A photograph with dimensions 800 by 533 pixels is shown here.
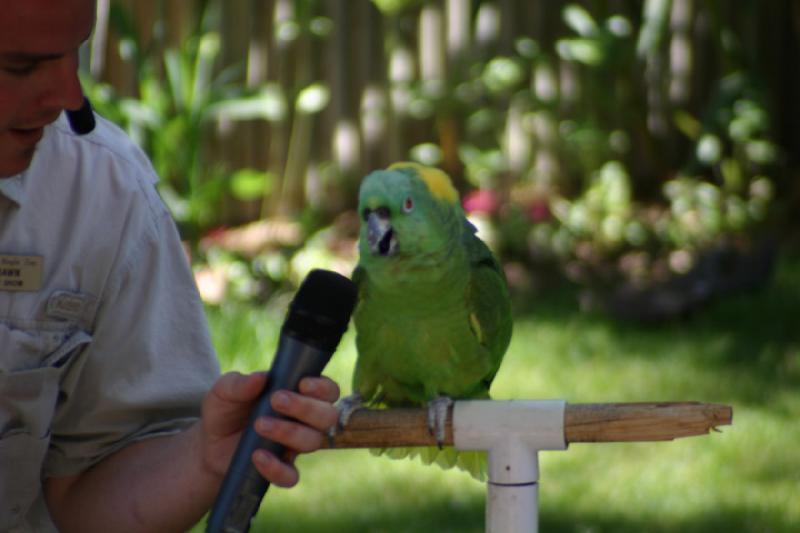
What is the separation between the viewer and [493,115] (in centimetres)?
555

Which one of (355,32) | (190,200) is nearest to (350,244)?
(190,200)

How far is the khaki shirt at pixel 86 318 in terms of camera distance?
5.31 ft

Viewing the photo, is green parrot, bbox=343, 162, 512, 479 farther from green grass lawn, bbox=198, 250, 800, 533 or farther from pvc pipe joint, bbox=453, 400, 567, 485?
green grass lawn, bbox=198, 250, 800, 533

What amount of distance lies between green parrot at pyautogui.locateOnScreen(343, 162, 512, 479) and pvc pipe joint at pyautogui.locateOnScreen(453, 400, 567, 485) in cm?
40

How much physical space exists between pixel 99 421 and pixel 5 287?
23 centimetres

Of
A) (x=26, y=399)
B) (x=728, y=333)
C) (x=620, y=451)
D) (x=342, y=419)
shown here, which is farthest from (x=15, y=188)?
(x=728, y=333)

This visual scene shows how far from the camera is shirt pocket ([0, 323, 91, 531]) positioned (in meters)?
1.61

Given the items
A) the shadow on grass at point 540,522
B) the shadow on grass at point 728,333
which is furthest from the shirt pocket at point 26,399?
the shadow on grass at point 728,333

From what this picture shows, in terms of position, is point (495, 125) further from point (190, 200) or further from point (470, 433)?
point (470, 433)

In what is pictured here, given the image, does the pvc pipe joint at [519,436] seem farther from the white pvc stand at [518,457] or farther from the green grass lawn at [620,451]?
the green grass lawn at [620,451]

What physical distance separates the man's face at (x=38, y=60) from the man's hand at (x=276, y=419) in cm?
35

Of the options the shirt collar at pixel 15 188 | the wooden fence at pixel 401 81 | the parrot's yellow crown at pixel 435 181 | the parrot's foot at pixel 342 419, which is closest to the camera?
the parrot's foot at pixel 342 419

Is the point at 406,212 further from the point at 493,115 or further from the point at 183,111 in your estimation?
the point at 493,115

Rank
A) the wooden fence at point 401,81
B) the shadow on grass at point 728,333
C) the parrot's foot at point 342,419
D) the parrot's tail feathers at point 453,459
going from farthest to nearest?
the wooden fence at point 401,81 < the shadow on grass at point 728,333 < the parrot's tail feathers at point 453,459 < the parrot's foot at point 342,419
